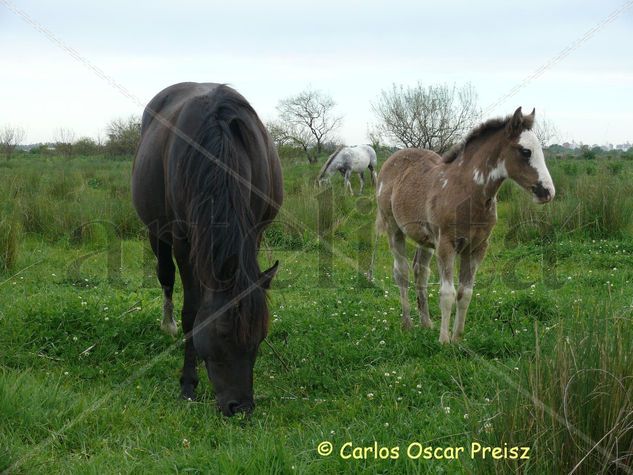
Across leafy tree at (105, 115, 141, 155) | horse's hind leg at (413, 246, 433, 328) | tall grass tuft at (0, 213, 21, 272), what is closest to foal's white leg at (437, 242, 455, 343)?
horse's hind leg at (413, 246, 433, 328)

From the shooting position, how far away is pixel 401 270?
6.41m

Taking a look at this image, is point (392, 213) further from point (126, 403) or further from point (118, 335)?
point (126, 403)

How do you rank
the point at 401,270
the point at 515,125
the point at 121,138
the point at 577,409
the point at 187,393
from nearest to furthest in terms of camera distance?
1. the point at 577,409
2. the point at 187,393
3. the point at 515,125
4. the point at 401,270
5. the point at 121,138

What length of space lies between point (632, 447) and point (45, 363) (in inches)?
175

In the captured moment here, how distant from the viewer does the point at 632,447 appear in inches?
90.1

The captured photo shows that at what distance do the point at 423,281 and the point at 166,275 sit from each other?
8.97 ft

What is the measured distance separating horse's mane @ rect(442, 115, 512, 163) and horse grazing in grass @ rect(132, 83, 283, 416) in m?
1.98

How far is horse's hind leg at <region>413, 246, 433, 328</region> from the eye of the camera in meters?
6.10

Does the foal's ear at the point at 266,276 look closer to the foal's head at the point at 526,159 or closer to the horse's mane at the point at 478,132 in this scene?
the foal's head at the point at 526,159

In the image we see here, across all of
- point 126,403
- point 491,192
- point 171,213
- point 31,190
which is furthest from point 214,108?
point 31,190

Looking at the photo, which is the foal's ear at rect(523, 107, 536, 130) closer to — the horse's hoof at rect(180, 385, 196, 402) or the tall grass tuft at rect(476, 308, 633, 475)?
the tall grass tuft at rect(476, 308, 633, 475)

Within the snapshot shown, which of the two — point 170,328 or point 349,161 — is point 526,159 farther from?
point 349,161

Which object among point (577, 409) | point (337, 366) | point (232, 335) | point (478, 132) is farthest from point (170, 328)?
point (577, 409)

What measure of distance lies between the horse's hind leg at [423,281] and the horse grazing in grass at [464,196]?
0.01 metres
